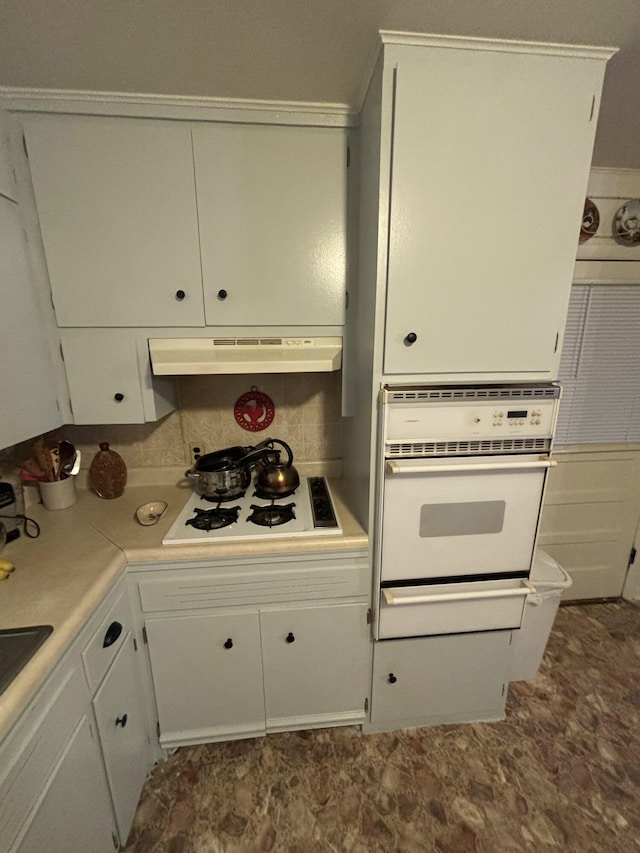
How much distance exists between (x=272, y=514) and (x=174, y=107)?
1.50 m

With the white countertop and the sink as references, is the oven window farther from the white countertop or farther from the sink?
the sink

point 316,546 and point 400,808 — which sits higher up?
point 316,546

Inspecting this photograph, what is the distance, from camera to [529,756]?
4.65ft

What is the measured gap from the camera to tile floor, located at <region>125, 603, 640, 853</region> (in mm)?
1178

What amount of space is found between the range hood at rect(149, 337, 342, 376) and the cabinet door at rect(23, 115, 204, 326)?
9 cm

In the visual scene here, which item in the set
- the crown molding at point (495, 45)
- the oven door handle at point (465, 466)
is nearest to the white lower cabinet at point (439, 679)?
the oven door handle at point (465, 466)

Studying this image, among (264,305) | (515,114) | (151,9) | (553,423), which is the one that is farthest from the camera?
(264,305)

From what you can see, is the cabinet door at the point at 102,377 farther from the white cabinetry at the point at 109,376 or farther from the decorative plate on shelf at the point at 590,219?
the decorative plate on shelf at the point at 590,219

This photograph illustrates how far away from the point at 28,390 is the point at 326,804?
1.85 m

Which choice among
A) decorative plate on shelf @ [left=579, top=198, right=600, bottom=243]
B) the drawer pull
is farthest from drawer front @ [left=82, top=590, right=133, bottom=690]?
decorative plate on shelf @ [left=579, top=198, right=600, bottom=243]

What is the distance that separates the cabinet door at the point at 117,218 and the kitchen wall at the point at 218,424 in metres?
0.48

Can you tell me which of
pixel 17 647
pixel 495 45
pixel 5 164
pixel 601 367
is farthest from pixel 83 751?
pixel 601 367

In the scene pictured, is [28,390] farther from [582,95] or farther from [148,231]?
[582,95]

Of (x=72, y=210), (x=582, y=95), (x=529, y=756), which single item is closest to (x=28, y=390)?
(x=72, y=210)
